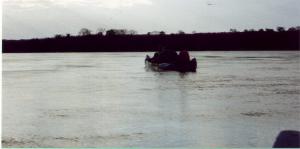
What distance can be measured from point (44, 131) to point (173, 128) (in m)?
2.64

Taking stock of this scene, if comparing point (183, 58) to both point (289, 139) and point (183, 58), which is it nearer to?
point (183, 58)

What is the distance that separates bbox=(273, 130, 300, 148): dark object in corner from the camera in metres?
4.62

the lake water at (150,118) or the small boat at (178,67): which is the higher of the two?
the small boat at (178,67)

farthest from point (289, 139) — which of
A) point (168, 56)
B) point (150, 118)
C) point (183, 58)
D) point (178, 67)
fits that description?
point (168, 56)

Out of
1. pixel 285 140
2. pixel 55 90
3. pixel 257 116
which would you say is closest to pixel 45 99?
pixel 55 90

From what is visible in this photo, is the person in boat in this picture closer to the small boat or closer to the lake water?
the small boat

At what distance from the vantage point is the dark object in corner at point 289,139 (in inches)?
182

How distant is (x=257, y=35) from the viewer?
87.2 metres

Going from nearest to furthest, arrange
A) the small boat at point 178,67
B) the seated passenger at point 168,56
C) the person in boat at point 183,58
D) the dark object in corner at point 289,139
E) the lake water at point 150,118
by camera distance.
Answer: the dark object in corner at point 289,139
the lake water at point 150,118
the person in boat at point 183,58
the small boat at point 178,67
the seated passenger at point 168,56

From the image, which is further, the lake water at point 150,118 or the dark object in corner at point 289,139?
the lake water at point 150,118

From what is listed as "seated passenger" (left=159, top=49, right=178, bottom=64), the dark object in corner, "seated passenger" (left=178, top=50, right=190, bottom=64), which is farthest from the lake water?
"seated passenger" (left=159, top=49, right=178, bottom=64)

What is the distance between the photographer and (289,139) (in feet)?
15.3

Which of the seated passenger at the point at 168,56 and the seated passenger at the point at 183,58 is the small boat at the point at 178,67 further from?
the seated passenger at the point at 168,56

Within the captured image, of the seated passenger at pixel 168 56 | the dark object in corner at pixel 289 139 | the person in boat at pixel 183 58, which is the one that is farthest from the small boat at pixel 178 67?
the dark object in corner at pixel 289 139
